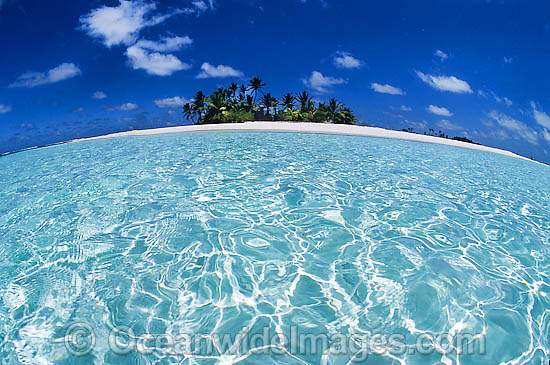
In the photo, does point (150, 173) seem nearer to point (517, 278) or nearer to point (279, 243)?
point (279, 243)

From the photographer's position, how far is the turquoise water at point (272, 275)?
85.3 inches

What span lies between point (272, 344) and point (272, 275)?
0.80 m

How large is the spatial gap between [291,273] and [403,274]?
1.29 m

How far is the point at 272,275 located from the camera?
2.89 m

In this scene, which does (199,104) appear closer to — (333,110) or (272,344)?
(333,110)

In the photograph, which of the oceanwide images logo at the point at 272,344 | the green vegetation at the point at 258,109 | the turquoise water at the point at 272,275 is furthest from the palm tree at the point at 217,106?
the oceanwide images logo at the point at 272,344

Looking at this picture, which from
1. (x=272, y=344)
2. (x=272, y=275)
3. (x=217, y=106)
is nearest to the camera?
(x=272, y=344)

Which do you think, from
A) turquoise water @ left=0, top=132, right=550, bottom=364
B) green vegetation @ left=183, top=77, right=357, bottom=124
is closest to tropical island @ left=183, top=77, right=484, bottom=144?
green vegetation @ left=183, top=77, right=357, bottom=124

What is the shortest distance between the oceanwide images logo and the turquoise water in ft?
0.04

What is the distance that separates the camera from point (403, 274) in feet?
9.70

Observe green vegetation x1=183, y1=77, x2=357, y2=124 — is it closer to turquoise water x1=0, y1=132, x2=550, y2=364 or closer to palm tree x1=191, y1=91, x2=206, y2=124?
palm tree x1=191, y1=91, x2=206, y2=124

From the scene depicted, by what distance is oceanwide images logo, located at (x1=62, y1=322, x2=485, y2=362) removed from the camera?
2.09 meters

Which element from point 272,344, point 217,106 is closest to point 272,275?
point 272,344

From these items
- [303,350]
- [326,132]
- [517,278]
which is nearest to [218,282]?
[303,350]
